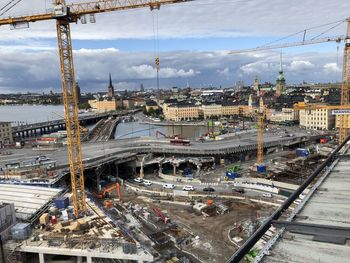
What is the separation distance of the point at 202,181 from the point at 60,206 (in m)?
13.7

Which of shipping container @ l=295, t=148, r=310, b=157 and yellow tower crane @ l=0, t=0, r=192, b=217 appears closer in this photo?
yellow tower crane @ l=0, t=0, r=192, b=217

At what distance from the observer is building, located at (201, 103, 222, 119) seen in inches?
3590

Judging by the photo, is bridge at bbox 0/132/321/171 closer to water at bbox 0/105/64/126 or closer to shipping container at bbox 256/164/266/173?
shipping container at bbox 256/164/266/173

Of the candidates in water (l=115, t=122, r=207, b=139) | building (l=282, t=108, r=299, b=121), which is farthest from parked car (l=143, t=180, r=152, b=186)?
building (l=282, t=108, r=299, b=121)

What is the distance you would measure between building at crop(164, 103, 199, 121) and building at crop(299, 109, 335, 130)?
109 ft

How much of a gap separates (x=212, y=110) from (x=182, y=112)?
26.1 ft

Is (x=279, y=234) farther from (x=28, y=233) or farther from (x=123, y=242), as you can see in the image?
(x=28, y=233)

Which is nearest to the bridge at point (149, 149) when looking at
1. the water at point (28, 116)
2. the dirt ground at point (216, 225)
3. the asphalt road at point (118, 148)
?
the asphalt road at point (118, 148)

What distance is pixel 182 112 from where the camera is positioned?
90.3 m

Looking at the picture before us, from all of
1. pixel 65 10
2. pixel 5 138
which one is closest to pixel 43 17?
pixel 65 10

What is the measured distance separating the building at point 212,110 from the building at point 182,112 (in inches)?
84.8

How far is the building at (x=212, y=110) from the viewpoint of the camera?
299 feet

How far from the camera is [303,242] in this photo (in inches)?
129

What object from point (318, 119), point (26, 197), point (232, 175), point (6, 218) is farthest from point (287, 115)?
point (6, 218)
